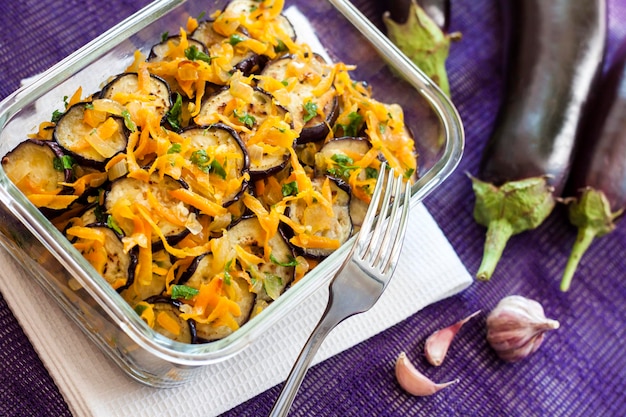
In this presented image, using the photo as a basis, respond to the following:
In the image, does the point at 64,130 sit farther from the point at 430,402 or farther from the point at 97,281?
the point at 430,402

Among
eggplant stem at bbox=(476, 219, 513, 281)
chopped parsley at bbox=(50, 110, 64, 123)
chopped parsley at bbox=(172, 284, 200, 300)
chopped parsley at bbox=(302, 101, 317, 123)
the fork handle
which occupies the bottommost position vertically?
eggplant stem at bbox=(476, 219, 513, 281)

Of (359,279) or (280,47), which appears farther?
(280,47)

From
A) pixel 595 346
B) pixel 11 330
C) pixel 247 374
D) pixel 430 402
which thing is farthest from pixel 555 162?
pixel 11 330

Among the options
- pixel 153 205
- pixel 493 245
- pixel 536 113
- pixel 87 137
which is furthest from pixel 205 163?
pixel 536 113

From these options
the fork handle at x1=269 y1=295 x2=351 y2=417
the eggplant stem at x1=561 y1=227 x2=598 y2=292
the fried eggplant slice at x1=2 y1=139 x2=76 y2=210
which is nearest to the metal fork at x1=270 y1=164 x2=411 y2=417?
the fork handle at x1=269 y1=295 x2=351 y2=417

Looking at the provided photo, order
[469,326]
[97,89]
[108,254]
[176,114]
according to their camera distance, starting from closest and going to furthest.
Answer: [108,254] → [176,114] → [97,89] → [469,326]

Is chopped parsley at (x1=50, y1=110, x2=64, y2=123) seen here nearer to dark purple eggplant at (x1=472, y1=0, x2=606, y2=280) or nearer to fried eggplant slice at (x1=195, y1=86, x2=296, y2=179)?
fried eggplant slice at (x1=195, y1=86, x2=296, y2=179)

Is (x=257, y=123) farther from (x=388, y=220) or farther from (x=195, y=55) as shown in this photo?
(x=388, y=220)
